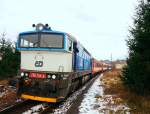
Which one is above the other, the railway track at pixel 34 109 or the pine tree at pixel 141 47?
the pine tree at pixel 141 47

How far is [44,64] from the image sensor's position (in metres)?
13.2

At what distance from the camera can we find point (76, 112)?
1132cm

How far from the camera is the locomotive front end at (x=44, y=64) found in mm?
12727

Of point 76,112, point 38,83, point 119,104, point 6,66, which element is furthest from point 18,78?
point 6,66

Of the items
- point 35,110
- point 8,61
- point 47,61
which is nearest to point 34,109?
point 35,110

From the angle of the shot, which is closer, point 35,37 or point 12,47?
point 35,37

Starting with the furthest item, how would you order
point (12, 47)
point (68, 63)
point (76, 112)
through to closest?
point (12, 47) → point (68, 63) → point (76, 112)

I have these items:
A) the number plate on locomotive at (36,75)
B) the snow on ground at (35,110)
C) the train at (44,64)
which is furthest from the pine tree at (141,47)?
the snow on ground at (35,110)

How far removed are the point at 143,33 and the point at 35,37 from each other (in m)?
4.93

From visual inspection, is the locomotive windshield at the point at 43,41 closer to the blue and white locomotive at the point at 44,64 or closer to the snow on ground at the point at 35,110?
the blue and white locomotive at the point at 44,64

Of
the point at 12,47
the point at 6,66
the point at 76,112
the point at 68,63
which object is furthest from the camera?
the point at 12,47

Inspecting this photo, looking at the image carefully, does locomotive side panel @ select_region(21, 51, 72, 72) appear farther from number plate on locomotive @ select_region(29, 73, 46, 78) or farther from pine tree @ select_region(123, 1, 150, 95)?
pine tree @ select_region(123, 1, 150, 95)

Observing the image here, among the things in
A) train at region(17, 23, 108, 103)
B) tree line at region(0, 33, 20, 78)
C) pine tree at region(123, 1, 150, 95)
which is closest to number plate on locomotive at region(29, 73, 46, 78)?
train at region(17, 23, 108, 103)

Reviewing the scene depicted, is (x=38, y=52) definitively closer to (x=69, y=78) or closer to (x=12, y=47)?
(x=69, y=78)
